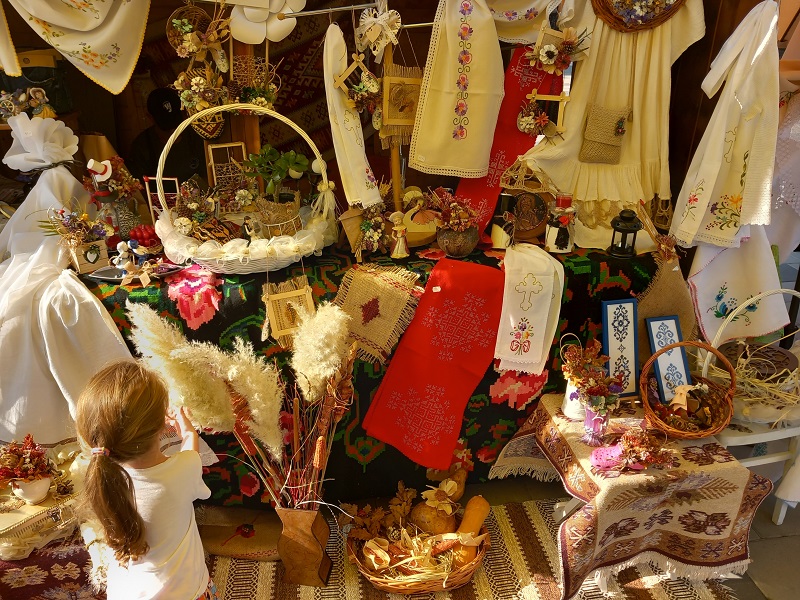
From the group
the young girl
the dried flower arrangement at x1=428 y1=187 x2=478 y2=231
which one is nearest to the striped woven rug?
the young girl

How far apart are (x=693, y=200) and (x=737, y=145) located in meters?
0.26

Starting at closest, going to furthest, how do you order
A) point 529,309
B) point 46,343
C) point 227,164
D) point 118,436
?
point 118,436, point 46,343, point 529,309, point 227,164

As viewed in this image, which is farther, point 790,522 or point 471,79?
point 790,522

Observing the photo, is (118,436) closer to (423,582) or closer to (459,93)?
(423,582)

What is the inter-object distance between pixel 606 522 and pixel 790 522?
111 centimetres

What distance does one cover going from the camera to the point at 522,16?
2529 mm

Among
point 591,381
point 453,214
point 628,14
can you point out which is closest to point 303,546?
point 591,381

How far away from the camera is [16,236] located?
2.48 metres

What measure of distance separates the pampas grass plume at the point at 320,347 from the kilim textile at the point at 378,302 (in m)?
0.39

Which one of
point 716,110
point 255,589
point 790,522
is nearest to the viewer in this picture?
point 255,589

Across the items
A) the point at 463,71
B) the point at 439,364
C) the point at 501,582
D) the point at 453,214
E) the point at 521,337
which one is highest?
the point at 463,71

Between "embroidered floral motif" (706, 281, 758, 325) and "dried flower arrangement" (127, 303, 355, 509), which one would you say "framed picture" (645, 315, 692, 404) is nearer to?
"embroidered floral motif" (706, 281, 758, 325)

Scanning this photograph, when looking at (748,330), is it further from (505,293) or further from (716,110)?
(505,293)

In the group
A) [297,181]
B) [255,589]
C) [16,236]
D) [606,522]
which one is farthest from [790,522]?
[16,236]
